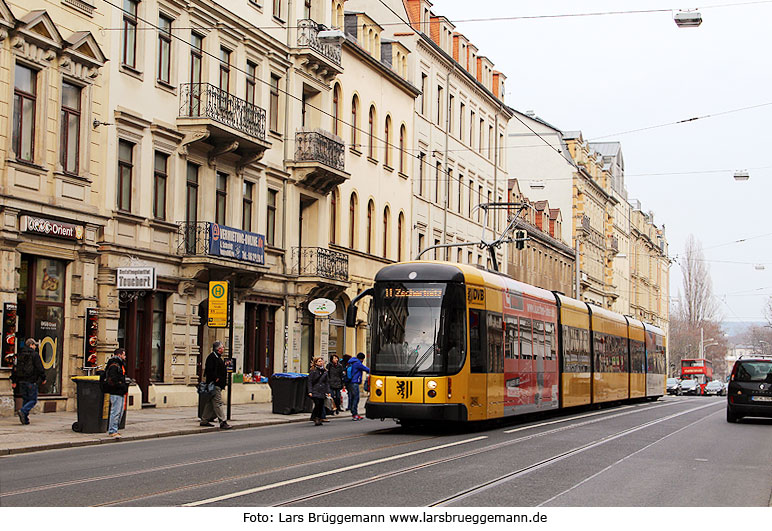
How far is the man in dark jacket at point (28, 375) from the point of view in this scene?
22.7m

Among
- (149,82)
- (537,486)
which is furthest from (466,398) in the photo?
(149,82)

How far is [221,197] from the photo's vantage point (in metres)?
35.0

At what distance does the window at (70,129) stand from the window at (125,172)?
197cm

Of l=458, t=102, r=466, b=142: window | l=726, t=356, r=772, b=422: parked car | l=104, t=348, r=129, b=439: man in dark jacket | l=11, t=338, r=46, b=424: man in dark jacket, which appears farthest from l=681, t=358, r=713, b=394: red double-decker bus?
l=104, t=348, r=129, b=439: man in dark jacket

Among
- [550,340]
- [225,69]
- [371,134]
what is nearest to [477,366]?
[550,340]

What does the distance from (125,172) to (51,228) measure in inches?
164

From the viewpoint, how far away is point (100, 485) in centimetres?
1298

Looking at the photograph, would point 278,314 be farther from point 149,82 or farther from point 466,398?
point 466,398

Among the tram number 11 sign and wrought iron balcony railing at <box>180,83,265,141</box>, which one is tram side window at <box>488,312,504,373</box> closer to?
the tram number 11 sign

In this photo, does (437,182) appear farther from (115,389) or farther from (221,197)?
(115,389)

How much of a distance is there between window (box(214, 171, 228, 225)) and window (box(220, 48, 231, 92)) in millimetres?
2704

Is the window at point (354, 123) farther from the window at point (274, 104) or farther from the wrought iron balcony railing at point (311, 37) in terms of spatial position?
the window at point (274, 104)

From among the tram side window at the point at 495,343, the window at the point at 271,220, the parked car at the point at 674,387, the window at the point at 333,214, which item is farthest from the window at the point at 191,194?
the parked car at the point at 674,387

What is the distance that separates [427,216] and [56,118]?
2959 centimetres
